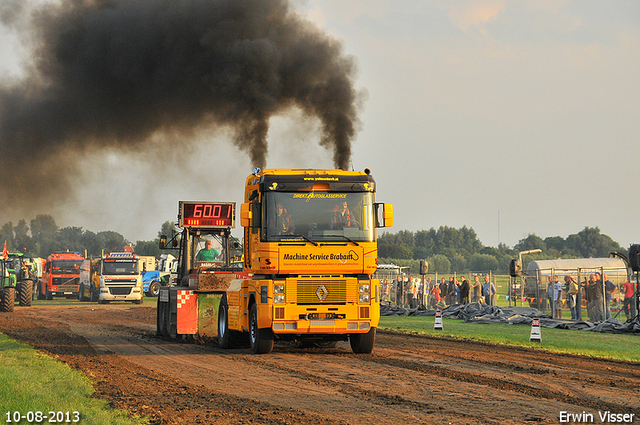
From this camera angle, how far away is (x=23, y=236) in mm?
138625

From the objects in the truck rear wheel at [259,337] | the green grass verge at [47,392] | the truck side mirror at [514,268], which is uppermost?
the truck side mirror at [514,268]

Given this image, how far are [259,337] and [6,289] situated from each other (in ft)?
65.5

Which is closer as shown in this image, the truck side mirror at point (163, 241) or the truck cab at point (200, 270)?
the truck cab at point (200, 270)

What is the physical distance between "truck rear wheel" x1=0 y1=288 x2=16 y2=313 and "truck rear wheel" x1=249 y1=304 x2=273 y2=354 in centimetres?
1932

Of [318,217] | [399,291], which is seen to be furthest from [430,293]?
[318,217]

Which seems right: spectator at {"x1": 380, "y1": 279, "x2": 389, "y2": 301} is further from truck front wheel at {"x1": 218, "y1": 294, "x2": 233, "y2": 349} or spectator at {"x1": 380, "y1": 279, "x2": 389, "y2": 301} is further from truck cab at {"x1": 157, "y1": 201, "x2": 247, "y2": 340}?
truck front wheel at {"x1": 218, "y1": 294, "x2": 233, "y2": 349}

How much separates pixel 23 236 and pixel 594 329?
437 ft

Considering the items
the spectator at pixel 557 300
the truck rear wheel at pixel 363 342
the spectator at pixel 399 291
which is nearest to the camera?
the truck rear wheel at pixel 363 342

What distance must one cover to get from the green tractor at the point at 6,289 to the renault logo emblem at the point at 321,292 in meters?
20.8

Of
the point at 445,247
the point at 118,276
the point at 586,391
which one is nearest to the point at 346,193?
the point at 586,391

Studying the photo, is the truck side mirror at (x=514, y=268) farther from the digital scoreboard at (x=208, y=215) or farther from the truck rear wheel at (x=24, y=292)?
the truck rear wheel at (x=24, y=292)

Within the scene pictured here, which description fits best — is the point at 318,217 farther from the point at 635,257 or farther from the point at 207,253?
the point at 635,257

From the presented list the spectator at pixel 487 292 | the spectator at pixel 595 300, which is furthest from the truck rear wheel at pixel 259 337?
the spectator at pixel 487 292

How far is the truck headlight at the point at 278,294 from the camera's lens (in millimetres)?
13750
